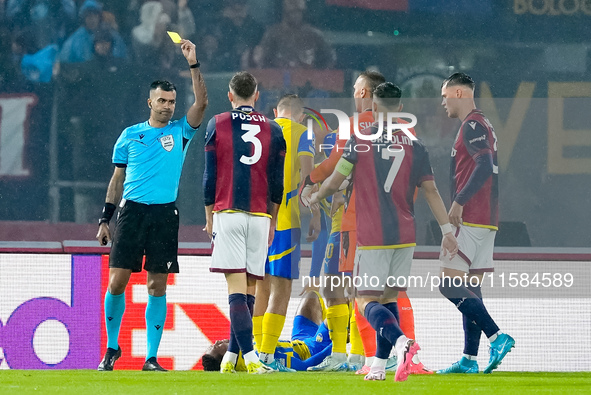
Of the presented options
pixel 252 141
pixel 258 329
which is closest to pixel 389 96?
pixel 252 141

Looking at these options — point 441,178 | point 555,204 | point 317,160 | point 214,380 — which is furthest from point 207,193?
point 555,204

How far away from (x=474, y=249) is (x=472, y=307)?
1.30ft

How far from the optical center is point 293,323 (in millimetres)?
5559

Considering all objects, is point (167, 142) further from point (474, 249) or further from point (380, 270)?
point (474, 249)

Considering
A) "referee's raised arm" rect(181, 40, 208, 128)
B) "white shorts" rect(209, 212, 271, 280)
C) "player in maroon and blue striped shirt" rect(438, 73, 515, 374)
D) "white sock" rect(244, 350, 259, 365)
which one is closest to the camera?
"white sock" rect(244, 350, 259, 365)

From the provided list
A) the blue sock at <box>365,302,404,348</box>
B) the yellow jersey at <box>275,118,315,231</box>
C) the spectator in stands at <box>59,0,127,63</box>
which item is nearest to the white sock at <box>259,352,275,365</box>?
the yellow jersey at <box>275,118,315,231</box>

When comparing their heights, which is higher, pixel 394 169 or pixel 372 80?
pixel 372 80

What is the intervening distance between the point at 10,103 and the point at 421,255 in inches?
209

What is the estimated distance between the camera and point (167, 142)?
509 cm

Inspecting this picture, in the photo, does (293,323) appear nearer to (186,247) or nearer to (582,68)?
(186,247)

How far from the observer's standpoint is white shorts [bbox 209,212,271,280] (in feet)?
14.1

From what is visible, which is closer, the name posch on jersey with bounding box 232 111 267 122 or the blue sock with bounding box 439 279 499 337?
the name posch on jersey with bounding box 232 111 267 122

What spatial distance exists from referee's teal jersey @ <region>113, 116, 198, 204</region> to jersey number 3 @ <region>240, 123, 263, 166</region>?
809mm

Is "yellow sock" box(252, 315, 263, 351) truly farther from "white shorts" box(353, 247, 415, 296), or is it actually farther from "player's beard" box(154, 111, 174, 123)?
"player's beard" box(154, 111, 174, 123)
